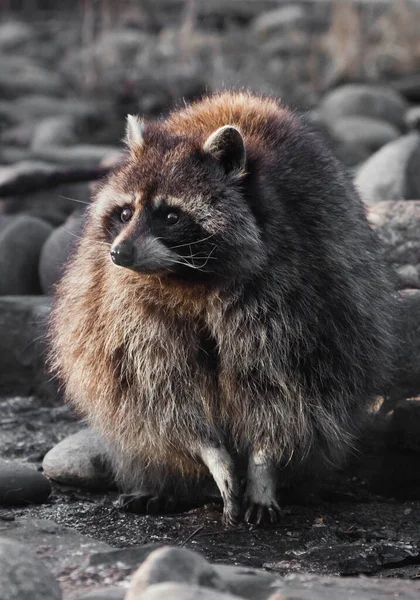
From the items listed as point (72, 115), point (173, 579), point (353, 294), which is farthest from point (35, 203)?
point (173, 579)

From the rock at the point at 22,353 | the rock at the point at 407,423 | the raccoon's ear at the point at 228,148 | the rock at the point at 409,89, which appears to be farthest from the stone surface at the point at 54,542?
the rock at the point at 409,89

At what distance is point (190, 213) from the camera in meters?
3.61

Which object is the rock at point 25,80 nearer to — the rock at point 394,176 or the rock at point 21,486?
the rock at point 394,176

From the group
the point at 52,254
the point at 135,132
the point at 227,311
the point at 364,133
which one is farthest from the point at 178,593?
the point at 364,133

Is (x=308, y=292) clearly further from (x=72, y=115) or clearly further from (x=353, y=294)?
(x=72, y=115)

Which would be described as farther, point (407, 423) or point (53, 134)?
point (53, 134)

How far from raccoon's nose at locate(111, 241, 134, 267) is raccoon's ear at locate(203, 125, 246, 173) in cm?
46

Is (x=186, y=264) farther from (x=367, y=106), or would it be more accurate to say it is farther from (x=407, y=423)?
(x=367, y=106)

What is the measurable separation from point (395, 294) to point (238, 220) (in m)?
1.12

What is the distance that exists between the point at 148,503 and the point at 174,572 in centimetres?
154

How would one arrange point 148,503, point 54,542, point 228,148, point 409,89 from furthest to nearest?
1. point 409,89
2. point 148,503
3. point 228,148
4. point 54,542

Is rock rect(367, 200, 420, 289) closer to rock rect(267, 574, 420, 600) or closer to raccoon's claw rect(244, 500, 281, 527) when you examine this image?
raccoon's claw rect(244, 500, 281, 527)

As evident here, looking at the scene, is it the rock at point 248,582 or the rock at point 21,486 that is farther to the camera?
the rock at point 21,486

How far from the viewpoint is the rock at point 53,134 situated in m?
9.59
